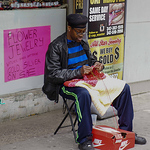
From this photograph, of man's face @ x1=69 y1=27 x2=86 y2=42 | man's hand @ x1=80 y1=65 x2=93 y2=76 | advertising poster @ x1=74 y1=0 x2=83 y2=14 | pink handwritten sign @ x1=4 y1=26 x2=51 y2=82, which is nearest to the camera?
man's hand @ x1=80 y1=65 x2=93 y2=76

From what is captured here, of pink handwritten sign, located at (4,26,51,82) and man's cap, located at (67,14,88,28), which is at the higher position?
man's cap, located at (67,14,88,28)

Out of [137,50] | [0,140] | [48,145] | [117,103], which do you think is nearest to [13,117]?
[0,140]

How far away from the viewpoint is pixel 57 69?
4.50 meters

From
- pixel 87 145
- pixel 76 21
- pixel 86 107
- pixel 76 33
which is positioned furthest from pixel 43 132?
pixel 76 21

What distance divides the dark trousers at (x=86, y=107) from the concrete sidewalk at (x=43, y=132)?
1.03ft

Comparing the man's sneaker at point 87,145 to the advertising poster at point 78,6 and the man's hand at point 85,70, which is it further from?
the advertising poster at point 78,6

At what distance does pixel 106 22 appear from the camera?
20.2 feet

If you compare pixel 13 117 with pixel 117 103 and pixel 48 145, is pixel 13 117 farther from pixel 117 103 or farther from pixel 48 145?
pixel 117 103

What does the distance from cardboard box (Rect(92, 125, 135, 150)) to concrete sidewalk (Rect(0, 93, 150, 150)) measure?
204mm

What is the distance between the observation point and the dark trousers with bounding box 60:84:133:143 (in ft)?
14.1

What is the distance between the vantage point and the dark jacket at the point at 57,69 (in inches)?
176

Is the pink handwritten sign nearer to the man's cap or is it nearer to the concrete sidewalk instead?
the concrete sidewalk

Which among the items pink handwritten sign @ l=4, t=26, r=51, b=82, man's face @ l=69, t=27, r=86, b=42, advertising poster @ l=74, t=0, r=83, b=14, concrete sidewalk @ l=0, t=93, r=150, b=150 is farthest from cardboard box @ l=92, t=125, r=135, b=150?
advertising poster @ l=74, t=0, r=83, b=14

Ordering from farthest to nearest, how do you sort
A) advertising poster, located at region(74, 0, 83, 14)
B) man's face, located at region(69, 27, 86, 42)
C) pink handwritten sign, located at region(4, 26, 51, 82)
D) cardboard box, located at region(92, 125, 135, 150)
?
advertising poster, located at region(74, 0, 83, 14) → pink handwritten sign, located at region(4, 26, 51, 82) → man's face, located at region(69, 27, 86, 42) → cardboard box, located at region(92, 125, 135, 150)
